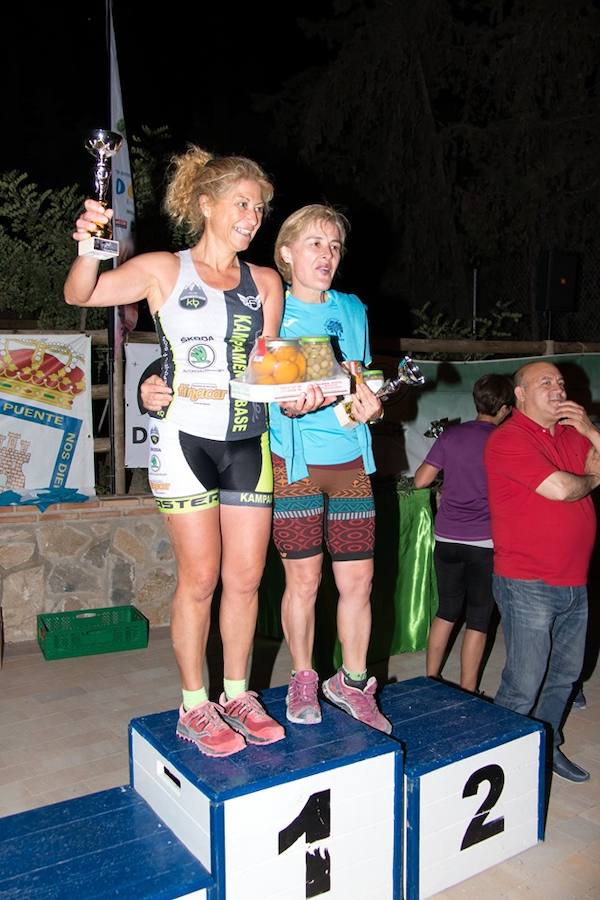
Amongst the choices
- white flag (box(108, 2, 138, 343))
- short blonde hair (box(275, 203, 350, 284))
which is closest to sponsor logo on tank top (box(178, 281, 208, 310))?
short blonde hair (box(275, 203, 350, 284))

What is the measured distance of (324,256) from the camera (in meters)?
2.70

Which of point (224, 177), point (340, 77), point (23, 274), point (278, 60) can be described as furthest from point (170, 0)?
point (224, 177)

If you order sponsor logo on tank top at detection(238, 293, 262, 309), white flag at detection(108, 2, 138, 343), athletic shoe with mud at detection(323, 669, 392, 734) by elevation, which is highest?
white flag at detection(108, 2, 138, 343)

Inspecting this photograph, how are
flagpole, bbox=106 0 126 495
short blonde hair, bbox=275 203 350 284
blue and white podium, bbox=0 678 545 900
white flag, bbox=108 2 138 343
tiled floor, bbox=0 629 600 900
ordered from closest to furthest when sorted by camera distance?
blue and white podium, bbox=0 678 545 900 < short blonde hair, bbox=275 203 350 284 < tiled floor, bbox=0 629 600 900 < white flag, bbox=108 2 138 343 < flagpole, bbox=106 0 126 495

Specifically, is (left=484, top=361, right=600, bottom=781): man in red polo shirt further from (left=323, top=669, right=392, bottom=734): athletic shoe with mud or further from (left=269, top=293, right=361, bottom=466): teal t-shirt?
(left=269, top=293, right=361, bottom=466): teal t-shirt

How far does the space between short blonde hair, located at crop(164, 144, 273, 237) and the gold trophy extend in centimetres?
35

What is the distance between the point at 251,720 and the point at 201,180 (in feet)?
5.86

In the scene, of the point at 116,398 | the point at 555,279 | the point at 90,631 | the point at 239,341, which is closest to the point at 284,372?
the point at 239,341

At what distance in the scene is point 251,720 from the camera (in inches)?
104

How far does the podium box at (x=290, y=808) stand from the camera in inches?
89.4

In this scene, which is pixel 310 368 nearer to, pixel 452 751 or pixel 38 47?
pixel 452 751

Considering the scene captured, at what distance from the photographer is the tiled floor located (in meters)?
2.84

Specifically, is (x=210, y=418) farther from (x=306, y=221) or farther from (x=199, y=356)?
(x=306, y=221)

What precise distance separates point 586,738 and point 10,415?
13.7 ft
